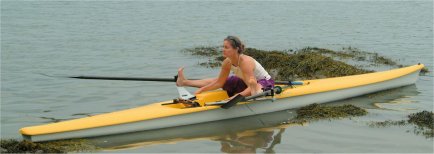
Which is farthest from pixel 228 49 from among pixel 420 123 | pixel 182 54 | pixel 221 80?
pixel 182 54

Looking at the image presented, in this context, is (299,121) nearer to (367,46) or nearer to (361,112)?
(361,112)

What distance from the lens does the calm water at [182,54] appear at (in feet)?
25.3

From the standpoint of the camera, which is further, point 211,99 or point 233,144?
point 211,99

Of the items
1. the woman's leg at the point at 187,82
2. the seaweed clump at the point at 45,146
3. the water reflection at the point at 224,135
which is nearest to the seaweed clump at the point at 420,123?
the water reflection at the point at 224,135

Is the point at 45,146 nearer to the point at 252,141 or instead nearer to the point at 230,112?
the point at 252,141

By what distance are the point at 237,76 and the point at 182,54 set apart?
7.24m

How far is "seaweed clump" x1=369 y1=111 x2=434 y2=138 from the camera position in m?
8.12

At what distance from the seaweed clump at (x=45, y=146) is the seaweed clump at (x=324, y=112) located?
126 inches

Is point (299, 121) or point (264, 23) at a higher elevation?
point (264, 23)

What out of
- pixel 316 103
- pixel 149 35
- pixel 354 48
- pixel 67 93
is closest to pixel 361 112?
pixel 316 103

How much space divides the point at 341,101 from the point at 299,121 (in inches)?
66.7

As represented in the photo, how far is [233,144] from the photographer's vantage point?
7.46 meters

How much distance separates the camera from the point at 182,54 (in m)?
15.8

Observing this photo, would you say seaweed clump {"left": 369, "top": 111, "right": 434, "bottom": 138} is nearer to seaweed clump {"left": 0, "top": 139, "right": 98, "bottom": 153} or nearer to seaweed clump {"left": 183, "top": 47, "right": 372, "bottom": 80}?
seaweed clump {"left": 183, "top": 47, "right": 372, "bottom": 80}
